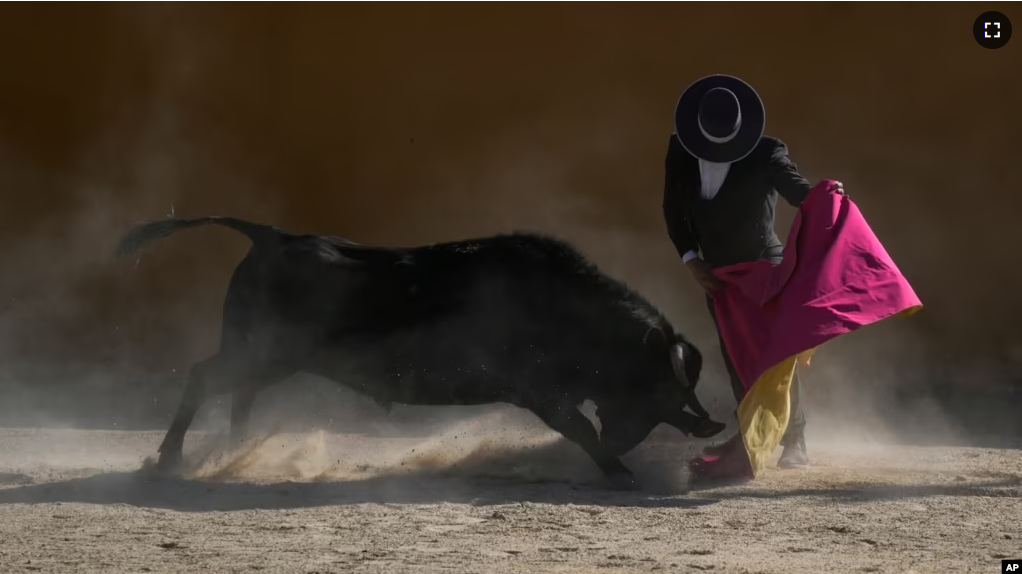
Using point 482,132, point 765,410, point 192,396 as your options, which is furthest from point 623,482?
point 482,132

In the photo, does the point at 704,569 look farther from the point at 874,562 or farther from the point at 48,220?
the point at 48,220

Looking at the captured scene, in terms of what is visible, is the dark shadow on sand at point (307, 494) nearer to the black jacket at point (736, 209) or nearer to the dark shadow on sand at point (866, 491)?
the dark shadow on sand at point (866, 491)

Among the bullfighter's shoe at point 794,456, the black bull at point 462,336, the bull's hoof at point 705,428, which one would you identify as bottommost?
the bullfighter's shoe at point 794,456

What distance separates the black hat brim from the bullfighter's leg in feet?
8.91

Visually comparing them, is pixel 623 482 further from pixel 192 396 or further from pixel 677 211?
pixel 192 396

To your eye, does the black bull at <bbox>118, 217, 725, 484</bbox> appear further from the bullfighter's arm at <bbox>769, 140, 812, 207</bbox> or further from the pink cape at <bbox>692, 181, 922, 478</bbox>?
the bullfighter's arm at <bbox>769, 140, 812, 207</bbox>

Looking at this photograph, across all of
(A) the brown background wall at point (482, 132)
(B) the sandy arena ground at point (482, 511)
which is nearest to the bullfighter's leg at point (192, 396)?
(B) the sandy arena ground at point (482, 511)

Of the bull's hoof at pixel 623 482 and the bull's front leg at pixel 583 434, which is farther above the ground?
the bull's front leg at pixel 583 434

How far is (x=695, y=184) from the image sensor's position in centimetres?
750

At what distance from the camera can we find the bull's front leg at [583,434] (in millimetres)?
7168

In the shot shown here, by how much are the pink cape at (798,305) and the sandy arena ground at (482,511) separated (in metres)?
0.31

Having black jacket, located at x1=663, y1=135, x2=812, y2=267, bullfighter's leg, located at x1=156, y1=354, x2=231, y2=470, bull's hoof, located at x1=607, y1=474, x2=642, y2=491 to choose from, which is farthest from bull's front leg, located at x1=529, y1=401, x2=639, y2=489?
bullfighter's leg, located at x1=156, y1=354, x2=231, y2=470

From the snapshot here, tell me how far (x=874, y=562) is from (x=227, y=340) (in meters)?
3.73

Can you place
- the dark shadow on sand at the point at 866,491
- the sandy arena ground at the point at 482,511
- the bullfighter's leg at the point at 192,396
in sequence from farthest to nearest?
the bullfighter's leg at the point at 192,396
the dark shadow on sand at the point at 866,491
the sandy arena ground at the point at 482,511
